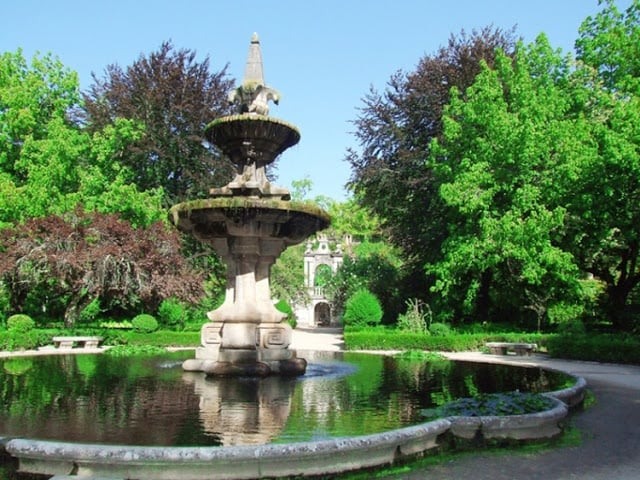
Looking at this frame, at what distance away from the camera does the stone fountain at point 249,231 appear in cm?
1179

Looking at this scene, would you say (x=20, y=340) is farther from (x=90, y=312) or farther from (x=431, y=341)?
(x=431, y=341)

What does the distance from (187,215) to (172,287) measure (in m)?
16.6

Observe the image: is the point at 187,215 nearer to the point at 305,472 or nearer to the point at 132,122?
the point at 305,472

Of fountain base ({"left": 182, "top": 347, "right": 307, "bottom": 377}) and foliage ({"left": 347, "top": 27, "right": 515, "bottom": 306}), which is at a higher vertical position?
foliage ({"left": 347, "top": 27, "right": 515, "bottom": 306})

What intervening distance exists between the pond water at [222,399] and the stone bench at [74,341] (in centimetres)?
859

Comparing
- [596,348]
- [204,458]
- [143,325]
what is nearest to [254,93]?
[204,458]

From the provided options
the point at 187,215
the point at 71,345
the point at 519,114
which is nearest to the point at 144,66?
the point at 71,345

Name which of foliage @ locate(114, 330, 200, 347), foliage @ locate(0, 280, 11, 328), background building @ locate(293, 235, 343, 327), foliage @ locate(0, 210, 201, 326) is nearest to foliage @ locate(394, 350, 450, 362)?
foliage @ locate(114, 330, 200, 347)

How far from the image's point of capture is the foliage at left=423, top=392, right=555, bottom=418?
7.49 m

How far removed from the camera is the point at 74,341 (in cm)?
2403

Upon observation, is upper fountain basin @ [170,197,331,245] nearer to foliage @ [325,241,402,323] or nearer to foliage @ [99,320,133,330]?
foliage @ [99,320,133,330]

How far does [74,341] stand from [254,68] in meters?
15.6

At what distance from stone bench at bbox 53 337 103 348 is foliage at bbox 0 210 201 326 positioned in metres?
3.16

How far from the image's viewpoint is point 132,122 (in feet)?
115
